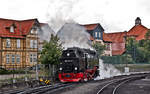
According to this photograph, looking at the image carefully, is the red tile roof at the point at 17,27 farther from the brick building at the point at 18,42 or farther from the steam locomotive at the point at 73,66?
the steam locomotive at the point at 73,66

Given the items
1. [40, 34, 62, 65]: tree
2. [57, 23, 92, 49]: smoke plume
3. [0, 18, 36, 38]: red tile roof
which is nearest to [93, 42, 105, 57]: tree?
[57, 23, 92, 49]: smoke plume

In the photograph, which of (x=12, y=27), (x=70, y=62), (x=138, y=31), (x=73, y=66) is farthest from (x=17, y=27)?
(x=138, y=31)

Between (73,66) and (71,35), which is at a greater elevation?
(71,35)

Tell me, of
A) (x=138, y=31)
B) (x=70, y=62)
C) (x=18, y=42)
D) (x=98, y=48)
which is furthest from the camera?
(x=138, y=31)

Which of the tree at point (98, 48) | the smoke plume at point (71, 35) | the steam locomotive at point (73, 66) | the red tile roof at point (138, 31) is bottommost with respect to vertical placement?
the steam locomotive at point (73, 66)

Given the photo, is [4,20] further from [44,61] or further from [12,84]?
[12,84]

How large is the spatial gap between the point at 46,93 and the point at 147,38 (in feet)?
159

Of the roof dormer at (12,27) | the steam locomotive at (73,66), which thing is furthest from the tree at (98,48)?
the steam locomotive at (73,66)

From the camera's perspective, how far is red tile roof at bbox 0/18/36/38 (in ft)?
153

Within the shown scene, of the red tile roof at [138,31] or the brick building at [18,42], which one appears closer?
the brick building at [18,42]

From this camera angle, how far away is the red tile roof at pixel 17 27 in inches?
1834

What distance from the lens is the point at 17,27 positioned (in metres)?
50.5

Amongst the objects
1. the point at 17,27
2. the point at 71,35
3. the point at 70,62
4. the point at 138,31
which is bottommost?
the point at 70,62

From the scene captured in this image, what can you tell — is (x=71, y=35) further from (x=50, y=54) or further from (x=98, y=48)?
(x=50, y=54)
